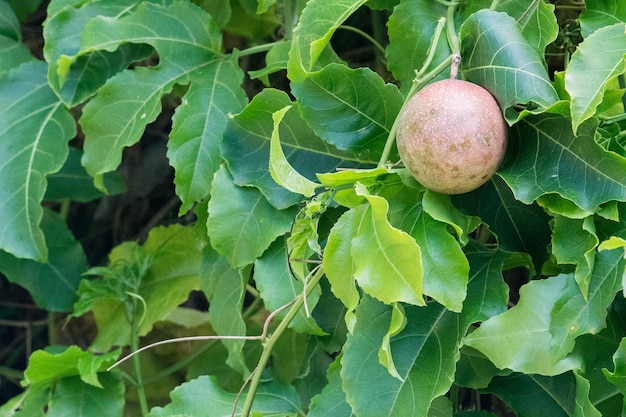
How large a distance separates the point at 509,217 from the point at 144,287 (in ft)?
2.12

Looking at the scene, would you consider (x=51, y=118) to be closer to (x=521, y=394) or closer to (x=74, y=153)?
(x=74, y=153)

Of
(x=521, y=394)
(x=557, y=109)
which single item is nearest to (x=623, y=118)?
(x=557, y=109)

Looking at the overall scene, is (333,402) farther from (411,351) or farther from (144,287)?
(144,287)

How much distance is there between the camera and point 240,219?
0.77m

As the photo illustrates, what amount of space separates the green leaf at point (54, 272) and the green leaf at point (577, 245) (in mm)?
814

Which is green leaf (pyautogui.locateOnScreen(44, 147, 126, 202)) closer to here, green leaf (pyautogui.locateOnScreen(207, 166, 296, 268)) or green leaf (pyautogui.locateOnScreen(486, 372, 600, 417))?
green leaf (pyautogui.locateOnScreen(207, 166, 296, 268))

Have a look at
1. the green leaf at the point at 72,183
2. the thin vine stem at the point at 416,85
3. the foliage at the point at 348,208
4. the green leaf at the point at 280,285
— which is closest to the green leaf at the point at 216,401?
the foliage at the point at 348,208

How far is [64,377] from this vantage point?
1008 mm

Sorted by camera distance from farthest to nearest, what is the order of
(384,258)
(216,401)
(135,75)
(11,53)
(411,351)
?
1. (11,53)
2. (135,75)
3. (216,401)
4. (411,351)
5. (384,258)

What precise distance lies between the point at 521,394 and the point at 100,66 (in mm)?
636

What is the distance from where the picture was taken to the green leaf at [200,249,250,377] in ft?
2.73

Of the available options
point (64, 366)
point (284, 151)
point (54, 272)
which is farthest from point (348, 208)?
point (54, 272)

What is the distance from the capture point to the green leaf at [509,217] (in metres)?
0.68

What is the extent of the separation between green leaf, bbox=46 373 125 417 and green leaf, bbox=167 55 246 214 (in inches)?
12.5
